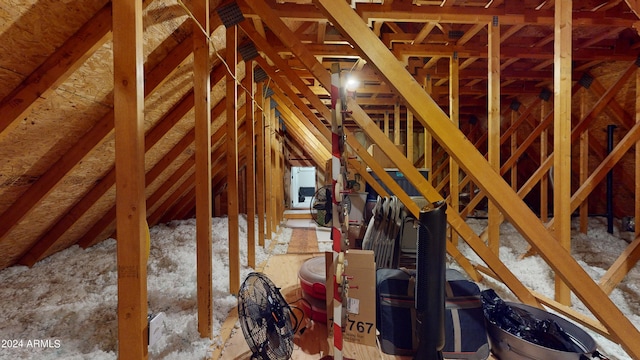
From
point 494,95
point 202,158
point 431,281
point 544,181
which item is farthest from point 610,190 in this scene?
point 202,158

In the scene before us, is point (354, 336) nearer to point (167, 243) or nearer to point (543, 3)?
point (167, 243)

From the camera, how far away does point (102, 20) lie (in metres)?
1.57

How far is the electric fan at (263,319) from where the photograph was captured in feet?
4.75

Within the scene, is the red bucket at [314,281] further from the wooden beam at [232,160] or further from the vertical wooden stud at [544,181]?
the vertical wooden stud at [544,181]

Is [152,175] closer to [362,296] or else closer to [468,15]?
[362,296]

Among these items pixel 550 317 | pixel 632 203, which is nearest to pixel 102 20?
pixel 550 317

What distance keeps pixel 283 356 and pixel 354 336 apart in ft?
1.81

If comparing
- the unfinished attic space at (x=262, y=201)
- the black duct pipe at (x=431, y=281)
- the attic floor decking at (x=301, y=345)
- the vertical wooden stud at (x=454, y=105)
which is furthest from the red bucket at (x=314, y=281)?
the vertical wooden stud at (x=454, y=105)

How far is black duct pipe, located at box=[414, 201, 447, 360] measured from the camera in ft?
5.19

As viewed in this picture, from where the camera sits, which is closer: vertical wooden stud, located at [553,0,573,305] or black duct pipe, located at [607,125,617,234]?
vertical wooden stud, located at [553,0,573,305]

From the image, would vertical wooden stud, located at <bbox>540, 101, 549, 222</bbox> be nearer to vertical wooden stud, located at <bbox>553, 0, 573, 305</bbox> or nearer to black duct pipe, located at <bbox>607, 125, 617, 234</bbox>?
black duct pipe, located at <bbox>607, 125, 617, 234</bbox>

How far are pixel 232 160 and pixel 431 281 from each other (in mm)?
1599

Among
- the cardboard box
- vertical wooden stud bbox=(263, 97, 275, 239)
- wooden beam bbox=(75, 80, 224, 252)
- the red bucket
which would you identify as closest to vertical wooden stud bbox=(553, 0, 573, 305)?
the cardboard box

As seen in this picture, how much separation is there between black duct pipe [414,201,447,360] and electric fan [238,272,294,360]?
0.73 metres
